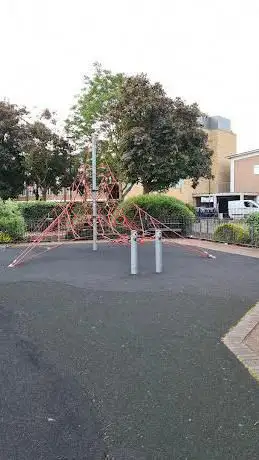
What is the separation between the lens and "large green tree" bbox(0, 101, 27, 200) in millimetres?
29953

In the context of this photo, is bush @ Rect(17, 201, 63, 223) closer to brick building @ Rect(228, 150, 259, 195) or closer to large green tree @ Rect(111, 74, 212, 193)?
large green tree @ Rect(111, 74, 212, 193)

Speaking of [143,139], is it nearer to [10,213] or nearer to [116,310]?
[10,213]

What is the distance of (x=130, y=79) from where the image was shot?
25.3 meters

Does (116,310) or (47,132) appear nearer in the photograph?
(116,310)

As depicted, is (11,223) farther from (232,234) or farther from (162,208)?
(232,234)

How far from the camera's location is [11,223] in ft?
57.6

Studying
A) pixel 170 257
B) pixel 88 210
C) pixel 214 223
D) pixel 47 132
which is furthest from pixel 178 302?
pixel 47 132

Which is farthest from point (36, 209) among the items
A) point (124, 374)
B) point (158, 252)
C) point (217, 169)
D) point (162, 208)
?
point (217, 169)

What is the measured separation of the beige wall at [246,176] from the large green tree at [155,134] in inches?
808

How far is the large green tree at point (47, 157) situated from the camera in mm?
29284

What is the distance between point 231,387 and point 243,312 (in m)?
2.70

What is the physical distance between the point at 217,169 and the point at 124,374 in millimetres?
48461

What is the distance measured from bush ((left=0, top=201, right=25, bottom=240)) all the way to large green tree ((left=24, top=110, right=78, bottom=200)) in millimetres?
11714

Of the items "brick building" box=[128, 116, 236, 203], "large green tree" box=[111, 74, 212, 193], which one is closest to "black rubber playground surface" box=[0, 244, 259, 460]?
"large green tree" box=[111, 74, 212, 193]
